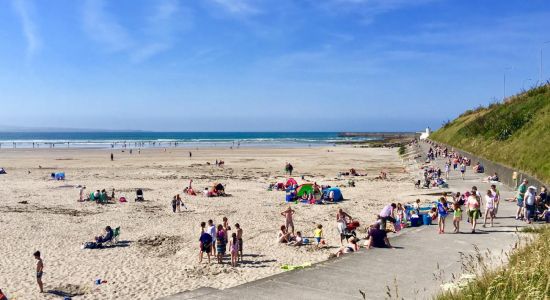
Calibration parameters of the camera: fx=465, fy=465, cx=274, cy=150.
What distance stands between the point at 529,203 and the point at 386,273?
26.9 ft

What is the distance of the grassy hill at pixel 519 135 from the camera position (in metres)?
22.5

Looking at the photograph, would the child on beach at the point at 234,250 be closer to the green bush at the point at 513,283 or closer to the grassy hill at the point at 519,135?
the green bush at the point at 513,283

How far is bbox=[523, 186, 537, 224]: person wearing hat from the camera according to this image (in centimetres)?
1491

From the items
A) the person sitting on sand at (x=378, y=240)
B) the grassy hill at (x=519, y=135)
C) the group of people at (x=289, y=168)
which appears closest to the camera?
the person sitting on sand at (x=378, y=240)

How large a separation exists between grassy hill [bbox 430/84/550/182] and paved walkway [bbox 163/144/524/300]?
8267mm

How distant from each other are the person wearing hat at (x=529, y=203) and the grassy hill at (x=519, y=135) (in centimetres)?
419

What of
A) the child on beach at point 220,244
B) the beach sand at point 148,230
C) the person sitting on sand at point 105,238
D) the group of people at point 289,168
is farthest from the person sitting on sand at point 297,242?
the group of people at point 289,168

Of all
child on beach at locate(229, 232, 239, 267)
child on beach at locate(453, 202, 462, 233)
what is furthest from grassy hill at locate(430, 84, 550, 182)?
child on beach at locate(229, 232, 239, 267)

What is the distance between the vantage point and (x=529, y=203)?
15117 mm

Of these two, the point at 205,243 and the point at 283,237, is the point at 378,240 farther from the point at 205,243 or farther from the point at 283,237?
the point at 205,243

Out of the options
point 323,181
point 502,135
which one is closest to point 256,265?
point 323,181

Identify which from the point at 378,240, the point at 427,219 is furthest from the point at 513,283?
the point at 427,219

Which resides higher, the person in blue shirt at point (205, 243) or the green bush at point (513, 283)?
the green bush at point (513, 283)

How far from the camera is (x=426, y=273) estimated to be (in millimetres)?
9641
